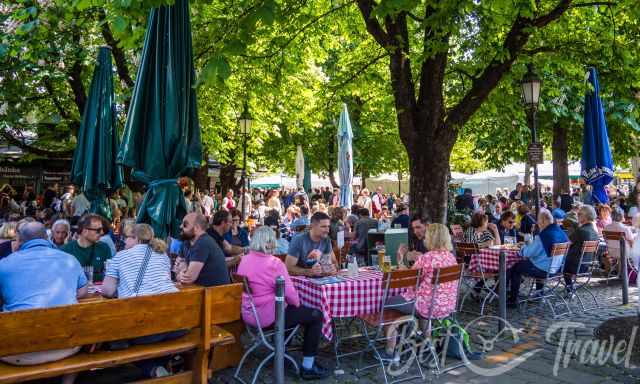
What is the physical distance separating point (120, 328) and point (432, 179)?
561 cm

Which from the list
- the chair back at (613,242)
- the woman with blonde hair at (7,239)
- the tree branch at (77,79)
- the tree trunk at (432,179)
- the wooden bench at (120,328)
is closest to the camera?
the wooden bench at (120,328)

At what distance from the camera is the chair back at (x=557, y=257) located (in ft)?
24.7

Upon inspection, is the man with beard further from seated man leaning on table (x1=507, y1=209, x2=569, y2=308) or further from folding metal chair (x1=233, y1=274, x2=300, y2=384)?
seated man leaning on table (x1=507, y1=209, x2=569, y2=308)

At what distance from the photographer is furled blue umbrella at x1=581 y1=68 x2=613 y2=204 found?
1052 centimetres

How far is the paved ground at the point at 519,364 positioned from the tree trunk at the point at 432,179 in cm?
182

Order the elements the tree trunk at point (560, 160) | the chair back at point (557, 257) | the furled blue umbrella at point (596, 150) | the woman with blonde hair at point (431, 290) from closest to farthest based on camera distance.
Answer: the woman with blonde hair at point (431, 290) < the chair back at point (557, 257) < the furled blue umbrella at point (596, 150) < the tree trunk at point (560, 160)

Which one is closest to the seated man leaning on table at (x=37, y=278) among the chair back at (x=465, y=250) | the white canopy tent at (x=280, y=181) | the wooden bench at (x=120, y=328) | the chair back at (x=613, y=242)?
the wooden bench at (x=120, y=328)

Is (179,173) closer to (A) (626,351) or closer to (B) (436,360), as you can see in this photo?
(B) (436,360)

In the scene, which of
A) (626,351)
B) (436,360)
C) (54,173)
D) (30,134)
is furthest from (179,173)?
(54,173)

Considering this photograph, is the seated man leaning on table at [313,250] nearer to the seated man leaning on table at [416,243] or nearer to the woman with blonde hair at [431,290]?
the woman with blonde hair at [431,290]

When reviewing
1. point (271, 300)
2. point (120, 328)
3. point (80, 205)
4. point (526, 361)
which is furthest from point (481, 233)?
point (80, 205)

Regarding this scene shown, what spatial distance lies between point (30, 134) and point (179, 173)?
58.3 ft

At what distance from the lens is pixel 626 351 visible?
581 centimetres

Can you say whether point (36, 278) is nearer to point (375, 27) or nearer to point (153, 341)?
point (153, 341)
